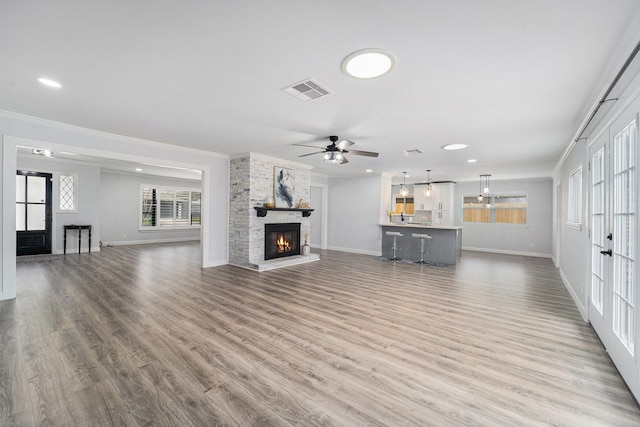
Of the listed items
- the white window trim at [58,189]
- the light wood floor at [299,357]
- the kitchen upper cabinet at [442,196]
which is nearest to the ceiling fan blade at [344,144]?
the light wood floor at [299,357]

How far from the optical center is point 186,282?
15.9 feet

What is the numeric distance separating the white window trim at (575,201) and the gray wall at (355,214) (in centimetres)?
447

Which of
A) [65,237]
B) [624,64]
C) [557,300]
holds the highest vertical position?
[624,64]

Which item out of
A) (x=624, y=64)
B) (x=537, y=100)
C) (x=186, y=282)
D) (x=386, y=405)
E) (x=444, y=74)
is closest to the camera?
(x=386, y=405)

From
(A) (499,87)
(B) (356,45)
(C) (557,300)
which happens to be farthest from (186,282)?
(C) (557,300)

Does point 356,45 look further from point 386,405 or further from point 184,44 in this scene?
point 386,405

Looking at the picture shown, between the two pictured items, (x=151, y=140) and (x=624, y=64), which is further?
(x=151, y=140)

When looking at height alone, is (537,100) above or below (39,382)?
above

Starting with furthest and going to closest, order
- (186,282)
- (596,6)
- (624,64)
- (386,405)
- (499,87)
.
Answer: (186,282) < (499,87) < (624,64) < (386,405) < (596,6)

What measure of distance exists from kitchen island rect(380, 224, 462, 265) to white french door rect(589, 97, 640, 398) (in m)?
3.87

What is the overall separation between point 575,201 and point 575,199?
3 cm

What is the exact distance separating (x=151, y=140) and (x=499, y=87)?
5.50m

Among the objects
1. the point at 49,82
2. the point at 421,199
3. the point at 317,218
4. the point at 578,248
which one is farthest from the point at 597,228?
the point at 317,218

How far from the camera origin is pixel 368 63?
227cm
